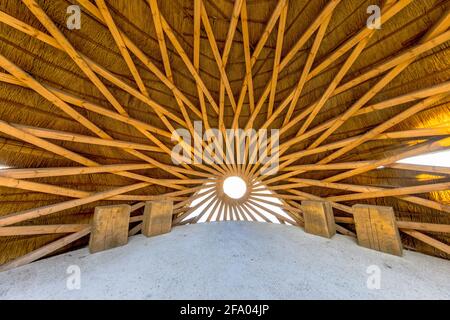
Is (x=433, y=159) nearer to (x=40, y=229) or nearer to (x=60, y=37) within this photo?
(x=60, y=37)

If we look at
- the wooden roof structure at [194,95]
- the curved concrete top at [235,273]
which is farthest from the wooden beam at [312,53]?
the curved concrete top at [235,273]

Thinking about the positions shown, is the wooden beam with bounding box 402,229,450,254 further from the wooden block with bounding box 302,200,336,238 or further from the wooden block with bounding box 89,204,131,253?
the wooden block with bounding box 89,204,131,253

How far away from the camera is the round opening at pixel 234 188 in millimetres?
9792

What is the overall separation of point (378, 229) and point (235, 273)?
4.71 m

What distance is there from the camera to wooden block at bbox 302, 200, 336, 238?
5.89 metres

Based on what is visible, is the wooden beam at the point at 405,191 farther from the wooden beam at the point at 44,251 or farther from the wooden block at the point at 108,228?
the wooden beam at the point at 44,251

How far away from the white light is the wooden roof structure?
0.71 ft

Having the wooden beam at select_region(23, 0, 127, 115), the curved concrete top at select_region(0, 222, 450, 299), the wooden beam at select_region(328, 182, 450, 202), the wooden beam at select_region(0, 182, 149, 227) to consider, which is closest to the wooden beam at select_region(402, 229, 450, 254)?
the curved concrete top at select_region(0, 222, 450, 299)

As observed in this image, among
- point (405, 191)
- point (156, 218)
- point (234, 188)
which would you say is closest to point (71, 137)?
point (156, 218)

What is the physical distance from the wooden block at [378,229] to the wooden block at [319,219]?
879 mm

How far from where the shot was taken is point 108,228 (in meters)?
5.35
